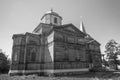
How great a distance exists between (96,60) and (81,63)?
10.2 metres

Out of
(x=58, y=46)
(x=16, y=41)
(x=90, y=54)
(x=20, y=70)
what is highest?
(x=16, y=41)

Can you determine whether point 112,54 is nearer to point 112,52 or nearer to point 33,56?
point 112,52

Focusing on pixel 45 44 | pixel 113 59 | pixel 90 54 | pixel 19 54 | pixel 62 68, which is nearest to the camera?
pixel 62 68

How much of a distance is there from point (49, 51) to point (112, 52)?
88.9ft

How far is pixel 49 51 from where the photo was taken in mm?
19297

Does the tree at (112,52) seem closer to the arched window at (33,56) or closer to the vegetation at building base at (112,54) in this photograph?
the vegetation at building base at (112,54)

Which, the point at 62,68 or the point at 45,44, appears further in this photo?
the point at 45,44

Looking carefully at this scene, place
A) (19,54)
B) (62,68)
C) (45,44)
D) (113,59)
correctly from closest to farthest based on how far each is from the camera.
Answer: (62,68) → (19,54) → (45,44) → (113,59)

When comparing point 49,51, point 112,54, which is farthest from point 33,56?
point 112,54

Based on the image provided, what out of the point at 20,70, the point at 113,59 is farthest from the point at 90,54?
the point at 20,70

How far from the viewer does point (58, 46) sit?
61.0 feet

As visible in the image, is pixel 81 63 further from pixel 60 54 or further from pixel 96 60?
pixel 96 60

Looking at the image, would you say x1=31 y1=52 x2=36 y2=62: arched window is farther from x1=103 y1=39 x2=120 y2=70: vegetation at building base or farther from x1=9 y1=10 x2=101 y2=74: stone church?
x1=103 y1=39 x2=120 y2=70: vegetation at building base

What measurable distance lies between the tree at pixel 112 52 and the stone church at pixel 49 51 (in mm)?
18058
